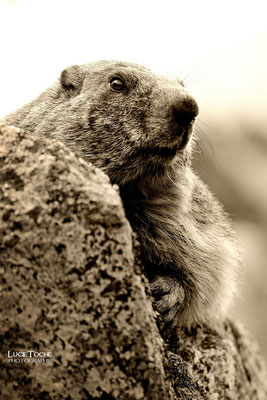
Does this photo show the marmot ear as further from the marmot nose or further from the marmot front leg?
the marmot front leg

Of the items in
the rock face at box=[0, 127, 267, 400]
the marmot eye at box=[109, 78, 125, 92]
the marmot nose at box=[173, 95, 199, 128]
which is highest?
the marmot nose at box=[173, 95, 199, 128]

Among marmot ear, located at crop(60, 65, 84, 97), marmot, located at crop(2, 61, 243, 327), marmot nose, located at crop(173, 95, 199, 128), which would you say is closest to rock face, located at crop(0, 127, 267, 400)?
marmot, located at crop(2, 61, 243, 327)

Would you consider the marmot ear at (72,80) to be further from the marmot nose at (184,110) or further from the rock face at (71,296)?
the rock face at (71,296)

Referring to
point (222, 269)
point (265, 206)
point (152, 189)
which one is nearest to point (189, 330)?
point (222, 269)

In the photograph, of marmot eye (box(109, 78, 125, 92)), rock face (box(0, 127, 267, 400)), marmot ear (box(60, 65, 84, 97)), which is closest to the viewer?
rock face (box(0, 127, 267, 400))

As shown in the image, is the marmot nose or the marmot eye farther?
the marmot eye

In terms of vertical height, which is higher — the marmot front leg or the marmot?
the marmot

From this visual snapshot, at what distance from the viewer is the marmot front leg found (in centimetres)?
318

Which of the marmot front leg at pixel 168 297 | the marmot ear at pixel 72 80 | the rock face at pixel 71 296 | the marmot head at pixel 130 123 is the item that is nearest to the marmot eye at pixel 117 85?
the marmot head at pixel 130 123

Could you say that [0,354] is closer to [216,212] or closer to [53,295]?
[53,295]

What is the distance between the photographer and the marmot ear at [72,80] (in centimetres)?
410

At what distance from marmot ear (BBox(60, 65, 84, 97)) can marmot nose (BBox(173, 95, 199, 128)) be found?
1.18 m

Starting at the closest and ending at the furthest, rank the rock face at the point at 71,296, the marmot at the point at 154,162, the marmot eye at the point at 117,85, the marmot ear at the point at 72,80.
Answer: the rock face at the point at 71,296
the marmot at the point at 154,162
the marmot eye at the point at 117,85
the marmot ear at the point at 72,80

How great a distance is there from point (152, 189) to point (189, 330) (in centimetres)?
166
